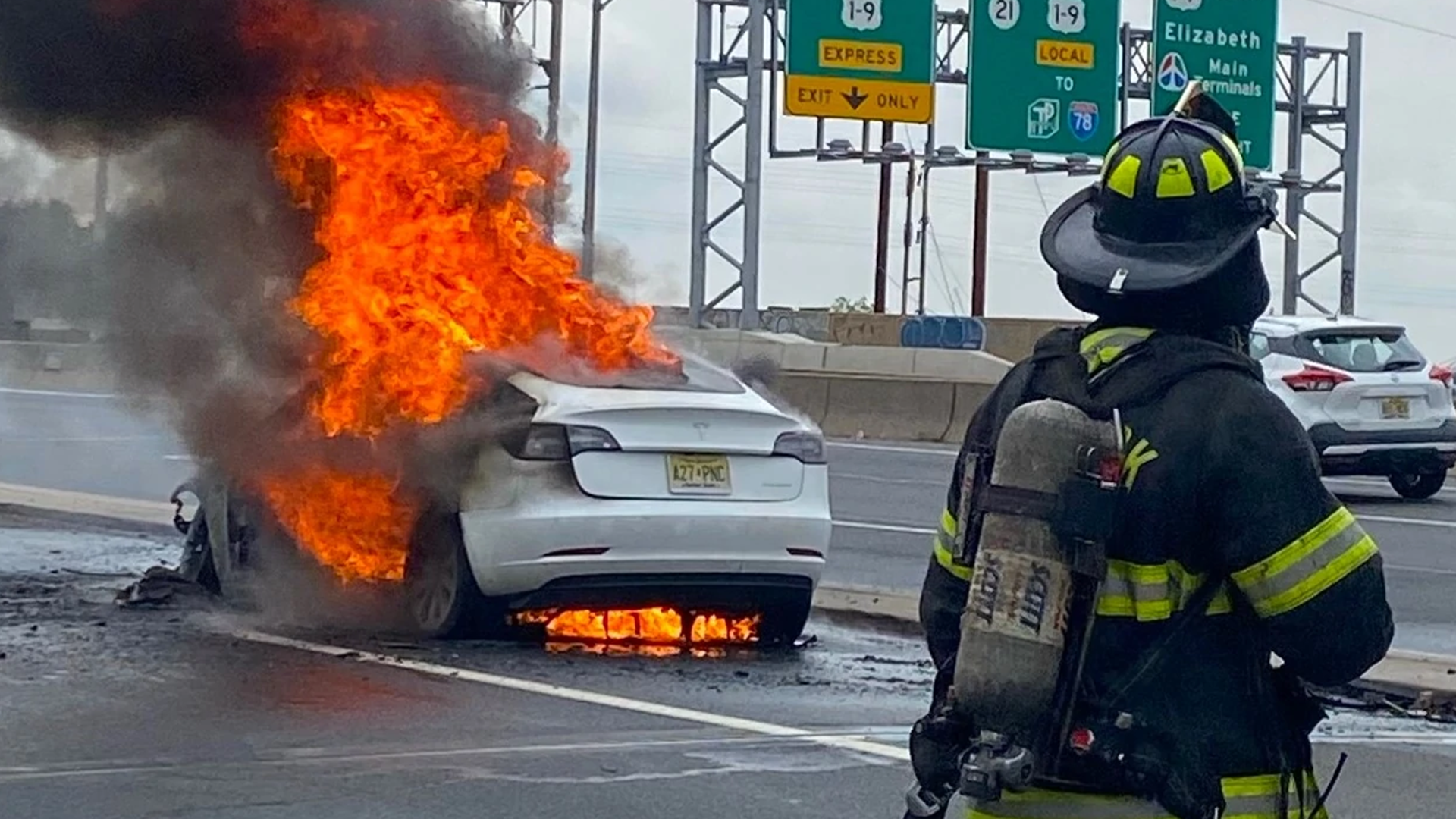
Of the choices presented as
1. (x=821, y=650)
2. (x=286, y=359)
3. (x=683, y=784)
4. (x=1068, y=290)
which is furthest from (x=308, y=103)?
(x=1068, y=290)

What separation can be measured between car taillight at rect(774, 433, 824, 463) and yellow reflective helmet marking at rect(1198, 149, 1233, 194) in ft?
21.8

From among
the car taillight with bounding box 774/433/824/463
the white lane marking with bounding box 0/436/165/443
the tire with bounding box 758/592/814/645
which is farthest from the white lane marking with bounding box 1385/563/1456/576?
the white lane marking with bounding box 0/436/165/443

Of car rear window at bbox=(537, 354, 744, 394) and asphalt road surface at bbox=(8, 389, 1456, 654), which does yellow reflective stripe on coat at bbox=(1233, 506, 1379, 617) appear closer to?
car rear window at bbox=(537, 354, 744, 394)

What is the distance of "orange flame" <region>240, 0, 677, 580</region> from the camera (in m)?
9.97

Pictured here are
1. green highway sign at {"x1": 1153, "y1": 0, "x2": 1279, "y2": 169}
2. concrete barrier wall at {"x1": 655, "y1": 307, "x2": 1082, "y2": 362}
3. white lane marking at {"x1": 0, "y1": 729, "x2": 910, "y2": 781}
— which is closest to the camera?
white lane marking at {"x1": 0, "y1": 729, "x2": 910, "y2": 781}

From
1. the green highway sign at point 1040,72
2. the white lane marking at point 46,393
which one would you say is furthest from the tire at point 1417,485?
the white lane marking at point 46,393

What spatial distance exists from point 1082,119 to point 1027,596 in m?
27.6

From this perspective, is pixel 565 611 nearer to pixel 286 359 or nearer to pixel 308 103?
pixel 286 359

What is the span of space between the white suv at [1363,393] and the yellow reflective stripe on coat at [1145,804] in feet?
52.7

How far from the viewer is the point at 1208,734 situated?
3203mm

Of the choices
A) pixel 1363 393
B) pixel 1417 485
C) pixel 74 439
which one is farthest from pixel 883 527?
pixel 74 439

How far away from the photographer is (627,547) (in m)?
9.49

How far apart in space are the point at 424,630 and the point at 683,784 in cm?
304

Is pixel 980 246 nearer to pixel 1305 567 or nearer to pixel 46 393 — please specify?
pixel 46 393
